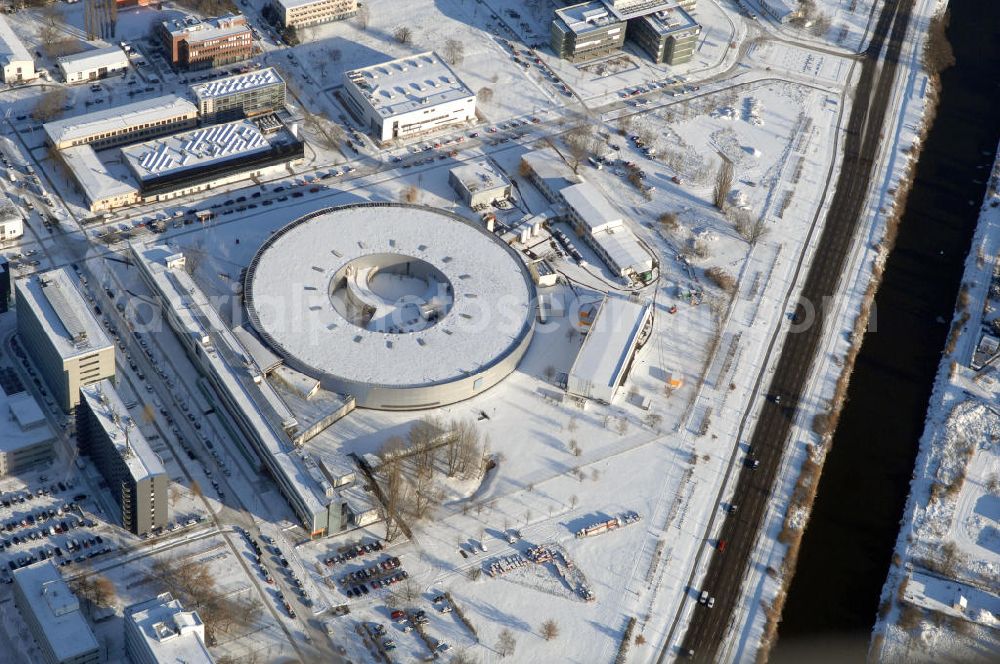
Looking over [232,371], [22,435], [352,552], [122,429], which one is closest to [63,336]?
[22,435]

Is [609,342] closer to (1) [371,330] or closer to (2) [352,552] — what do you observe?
(1) [371,330]

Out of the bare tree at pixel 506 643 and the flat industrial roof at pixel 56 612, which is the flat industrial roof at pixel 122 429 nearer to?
the flat industrial roof at pixel 56 612

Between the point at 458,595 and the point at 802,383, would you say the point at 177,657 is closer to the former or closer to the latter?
the point at 458,595

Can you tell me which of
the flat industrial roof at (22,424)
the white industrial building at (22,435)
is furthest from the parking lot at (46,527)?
the flat industrial roof at (22,424)

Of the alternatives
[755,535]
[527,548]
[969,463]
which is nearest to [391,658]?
[527,548]

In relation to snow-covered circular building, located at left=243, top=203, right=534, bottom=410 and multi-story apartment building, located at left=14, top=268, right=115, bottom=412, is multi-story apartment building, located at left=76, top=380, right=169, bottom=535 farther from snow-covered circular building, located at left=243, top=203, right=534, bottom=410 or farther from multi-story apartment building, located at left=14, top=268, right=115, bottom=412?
snow-covered circular building, located at left=243, top=203, right=534, bottom=410

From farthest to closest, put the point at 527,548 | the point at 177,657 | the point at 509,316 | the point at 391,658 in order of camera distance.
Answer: the point at 509,316 → the point at 527,548 → the point at 391,658 → the point at 177,657

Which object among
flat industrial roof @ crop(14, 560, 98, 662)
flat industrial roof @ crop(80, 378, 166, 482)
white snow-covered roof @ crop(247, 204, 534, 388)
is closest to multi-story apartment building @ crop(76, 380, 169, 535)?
flat industrial roof @ crop(80, 378, 166, 482)
